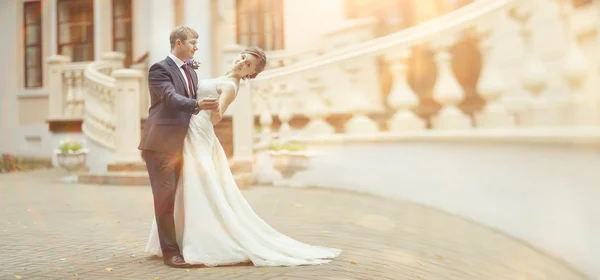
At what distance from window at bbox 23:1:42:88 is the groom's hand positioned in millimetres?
17956

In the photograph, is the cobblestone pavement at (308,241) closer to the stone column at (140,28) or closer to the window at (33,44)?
the stone column at (140,28)

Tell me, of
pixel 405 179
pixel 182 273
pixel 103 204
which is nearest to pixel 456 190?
pixel 405 179

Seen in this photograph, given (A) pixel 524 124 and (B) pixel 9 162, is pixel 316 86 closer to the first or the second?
(A) pixel 524 124

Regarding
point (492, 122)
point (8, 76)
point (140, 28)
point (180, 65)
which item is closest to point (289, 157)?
point (492, 122)

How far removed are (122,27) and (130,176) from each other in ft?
31.2

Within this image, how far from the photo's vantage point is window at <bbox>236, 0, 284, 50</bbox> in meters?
17.2

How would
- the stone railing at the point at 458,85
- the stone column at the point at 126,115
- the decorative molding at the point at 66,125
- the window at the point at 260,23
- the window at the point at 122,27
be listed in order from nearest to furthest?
the stone railing at the point at 458,85 → the stone column at the point at 126,115 → the decorative molding at the point at 66,125 → the window at the point at 260,23 → the window at the point at 122,27

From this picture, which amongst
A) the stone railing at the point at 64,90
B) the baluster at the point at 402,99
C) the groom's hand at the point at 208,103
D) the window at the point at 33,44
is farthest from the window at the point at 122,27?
the groom's hand at the point at 208,103

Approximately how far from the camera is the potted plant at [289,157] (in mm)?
10070

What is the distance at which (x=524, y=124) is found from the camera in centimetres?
589

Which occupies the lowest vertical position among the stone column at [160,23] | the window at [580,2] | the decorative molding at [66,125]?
the decorative molding at [66,125]

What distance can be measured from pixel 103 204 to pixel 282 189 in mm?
2747

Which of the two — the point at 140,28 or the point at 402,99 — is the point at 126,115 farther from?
the point at 140,28

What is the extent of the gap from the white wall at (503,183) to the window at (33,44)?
14709 millimetres
